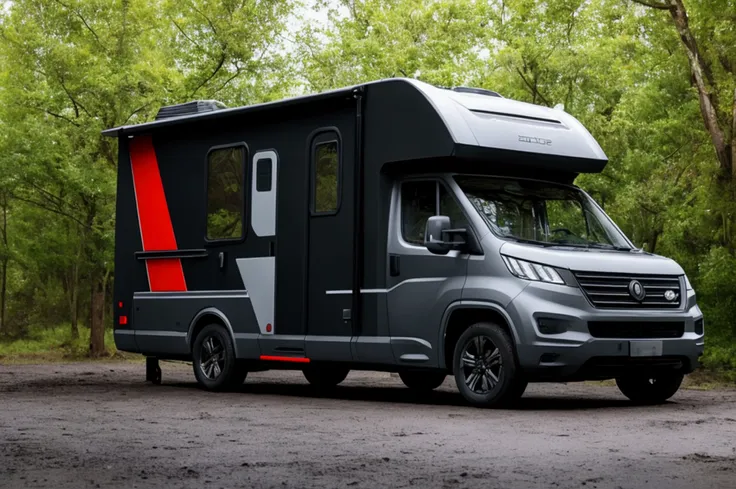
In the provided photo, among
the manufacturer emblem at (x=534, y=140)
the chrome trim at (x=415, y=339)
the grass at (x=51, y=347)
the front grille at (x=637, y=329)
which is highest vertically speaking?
the manufacturer emblem at (x=534, y=140)

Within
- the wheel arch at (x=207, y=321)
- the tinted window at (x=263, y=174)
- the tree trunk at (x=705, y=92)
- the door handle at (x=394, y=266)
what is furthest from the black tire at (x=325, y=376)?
the tree trunk at (x=705, y=92)

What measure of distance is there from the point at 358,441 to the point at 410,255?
3744 millimetres

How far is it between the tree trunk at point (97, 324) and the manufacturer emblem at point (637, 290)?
59.1ft

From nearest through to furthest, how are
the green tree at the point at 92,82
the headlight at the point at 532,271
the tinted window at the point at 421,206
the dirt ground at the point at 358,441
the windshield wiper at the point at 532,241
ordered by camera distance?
the dirt ground at the point at 358,441 < the headlight at the point at 532,271 < the windshield wiper at the point at 532,241 < the tinted window at the point at 421,206 < the green tree at the point at 92,82

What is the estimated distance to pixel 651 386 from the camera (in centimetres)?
1317

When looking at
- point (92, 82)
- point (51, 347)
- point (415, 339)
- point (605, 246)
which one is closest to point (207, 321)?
point (415, 339)

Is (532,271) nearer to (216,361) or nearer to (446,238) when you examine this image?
(446,238)

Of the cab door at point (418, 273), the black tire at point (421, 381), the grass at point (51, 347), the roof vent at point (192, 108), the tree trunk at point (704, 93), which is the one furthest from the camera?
the grass at point (51, 347)

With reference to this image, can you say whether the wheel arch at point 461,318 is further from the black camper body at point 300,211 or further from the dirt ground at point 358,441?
the dirt ground at point 358,441

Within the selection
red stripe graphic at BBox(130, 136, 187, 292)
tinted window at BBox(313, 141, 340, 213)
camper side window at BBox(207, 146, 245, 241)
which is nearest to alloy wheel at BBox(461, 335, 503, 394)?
tinted window at BBox(313, 141, 340, 213)

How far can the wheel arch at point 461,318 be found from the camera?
11.9m

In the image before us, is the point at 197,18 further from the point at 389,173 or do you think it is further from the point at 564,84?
the point at 389,173

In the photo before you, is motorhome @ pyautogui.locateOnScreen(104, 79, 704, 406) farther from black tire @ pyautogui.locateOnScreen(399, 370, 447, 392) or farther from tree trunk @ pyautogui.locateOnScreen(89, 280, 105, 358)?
tree trunk @ pyautogui.locateOnScreen(89, 280, 105, 358)

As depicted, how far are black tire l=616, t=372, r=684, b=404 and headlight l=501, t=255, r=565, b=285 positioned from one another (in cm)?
185
